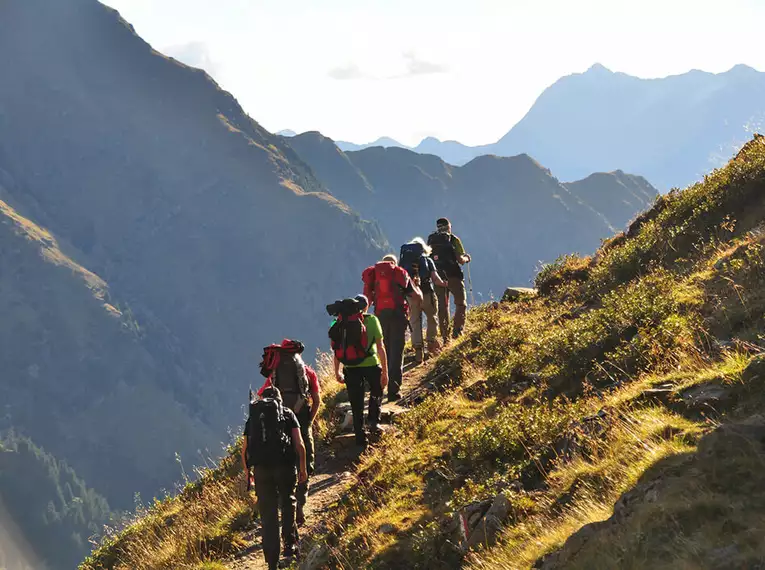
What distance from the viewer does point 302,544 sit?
24.0 feet

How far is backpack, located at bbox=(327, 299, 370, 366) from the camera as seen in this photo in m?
9.05

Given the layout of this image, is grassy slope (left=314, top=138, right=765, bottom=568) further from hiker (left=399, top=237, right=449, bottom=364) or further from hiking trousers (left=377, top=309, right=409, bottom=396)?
hiker (left=399, top=237, right=449, bottom=364)

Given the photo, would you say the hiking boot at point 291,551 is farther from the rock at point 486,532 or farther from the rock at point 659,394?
the rock at point 659,394

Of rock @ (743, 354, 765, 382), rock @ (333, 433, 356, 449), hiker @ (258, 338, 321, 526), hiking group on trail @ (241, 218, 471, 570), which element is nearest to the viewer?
rock @ (743, 354, 765, 382)

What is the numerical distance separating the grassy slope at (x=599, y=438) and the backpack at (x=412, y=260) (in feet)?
6.40

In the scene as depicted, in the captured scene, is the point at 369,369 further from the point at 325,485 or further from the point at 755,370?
the point at 755,370

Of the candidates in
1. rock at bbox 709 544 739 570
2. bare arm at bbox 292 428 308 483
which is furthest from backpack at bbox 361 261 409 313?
rock at bbox 709 544 739 570

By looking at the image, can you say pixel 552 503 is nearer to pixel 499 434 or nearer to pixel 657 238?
pixel 499 434

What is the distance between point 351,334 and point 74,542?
216m

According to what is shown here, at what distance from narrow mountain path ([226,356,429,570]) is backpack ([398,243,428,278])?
2.51 metres

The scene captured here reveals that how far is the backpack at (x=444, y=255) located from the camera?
1409 centimetres

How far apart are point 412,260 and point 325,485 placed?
5.58 m

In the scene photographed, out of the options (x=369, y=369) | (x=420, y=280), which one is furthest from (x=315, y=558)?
(x=420, y=280)

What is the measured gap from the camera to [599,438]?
529 centimetres
